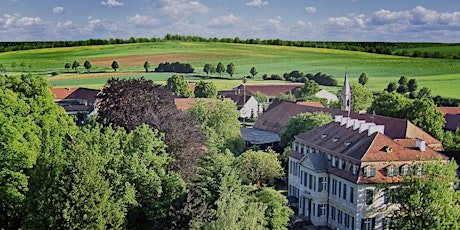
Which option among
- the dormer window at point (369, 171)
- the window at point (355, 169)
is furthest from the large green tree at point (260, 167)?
the dormer window at point (369, 171)

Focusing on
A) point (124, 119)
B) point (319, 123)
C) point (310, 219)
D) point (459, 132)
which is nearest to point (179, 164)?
point (124, 119)

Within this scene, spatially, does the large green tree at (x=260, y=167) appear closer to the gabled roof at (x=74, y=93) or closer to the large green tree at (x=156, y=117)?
the large green tree at (x=156, y=117)

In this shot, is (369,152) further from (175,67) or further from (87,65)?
(175,67)

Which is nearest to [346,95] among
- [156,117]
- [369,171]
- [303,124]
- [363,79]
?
[303,124]

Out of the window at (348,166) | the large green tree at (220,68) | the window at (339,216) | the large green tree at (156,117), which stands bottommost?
the window at (339,216)

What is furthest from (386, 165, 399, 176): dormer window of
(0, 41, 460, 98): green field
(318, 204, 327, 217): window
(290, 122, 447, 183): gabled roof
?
(0, 41, 460, 98): green field

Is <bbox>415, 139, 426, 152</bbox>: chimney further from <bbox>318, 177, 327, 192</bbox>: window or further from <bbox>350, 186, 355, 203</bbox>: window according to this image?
<bbox>318, 177, 327, 192</bbox>: window
